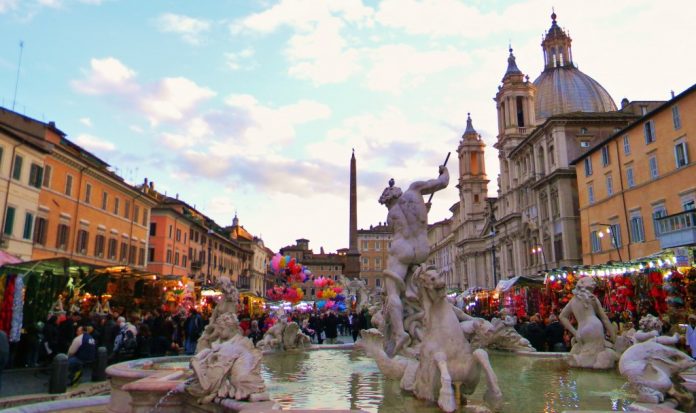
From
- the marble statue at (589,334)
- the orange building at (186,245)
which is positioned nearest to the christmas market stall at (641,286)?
the marble statue at (589,334)

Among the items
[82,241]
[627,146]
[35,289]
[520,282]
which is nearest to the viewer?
[35,289]

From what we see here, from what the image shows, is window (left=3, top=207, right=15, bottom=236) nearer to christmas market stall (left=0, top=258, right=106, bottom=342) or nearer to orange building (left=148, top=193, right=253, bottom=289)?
christmas market stall (left=0, top=258, right=106, bottom=342)

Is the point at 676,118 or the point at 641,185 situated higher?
the point at 676,118

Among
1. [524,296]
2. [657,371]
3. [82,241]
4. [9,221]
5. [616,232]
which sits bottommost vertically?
[657,371]

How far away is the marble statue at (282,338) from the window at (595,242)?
33.1 meters

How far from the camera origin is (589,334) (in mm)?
7012

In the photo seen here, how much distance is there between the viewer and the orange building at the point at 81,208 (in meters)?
27.1

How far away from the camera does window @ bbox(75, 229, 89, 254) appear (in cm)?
3014

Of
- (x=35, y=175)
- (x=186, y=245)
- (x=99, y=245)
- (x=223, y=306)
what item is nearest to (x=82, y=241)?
(x=99, y=245)

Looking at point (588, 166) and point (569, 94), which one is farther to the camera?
point (569, 94)

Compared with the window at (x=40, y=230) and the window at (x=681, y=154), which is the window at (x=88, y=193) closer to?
the window at (x=40, y=230)

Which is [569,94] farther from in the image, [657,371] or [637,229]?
[657,371]

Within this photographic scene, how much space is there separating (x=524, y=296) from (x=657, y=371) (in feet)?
70.2

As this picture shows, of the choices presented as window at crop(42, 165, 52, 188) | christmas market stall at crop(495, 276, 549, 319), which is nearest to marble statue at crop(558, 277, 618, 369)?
christmas market stall at crop(495, 276, 549, 319)
